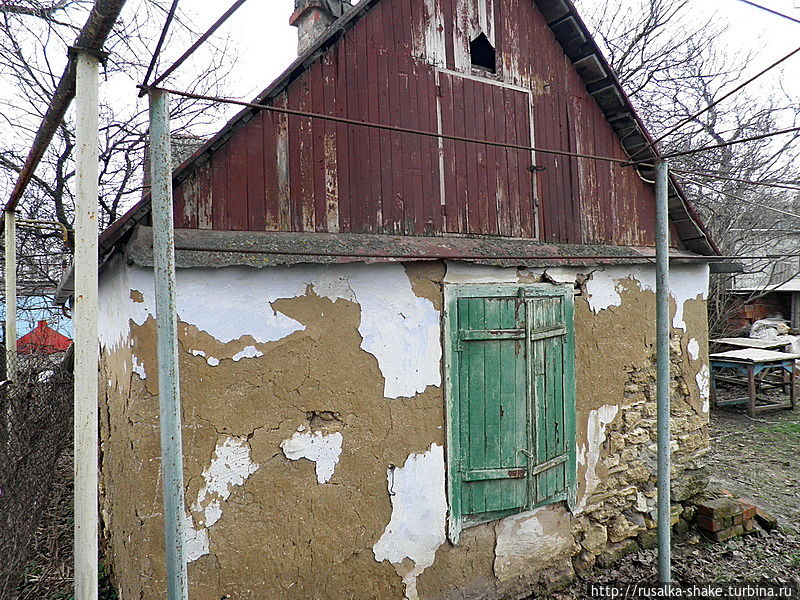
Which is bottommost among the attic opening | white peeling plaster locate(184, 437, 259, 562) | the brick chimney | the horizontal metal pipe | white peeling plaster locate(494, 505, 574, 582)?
white peeling plaster locate(494, 505, 574, 582)

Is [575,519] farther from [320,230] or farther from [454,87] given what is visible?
[454,87]

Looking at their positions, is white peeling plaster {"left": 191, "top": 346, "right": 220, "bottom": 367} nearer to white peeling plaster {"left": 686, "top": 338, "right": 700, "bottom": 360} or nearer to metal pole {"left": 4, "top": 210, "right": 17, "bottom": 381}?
metal pole {"left": 4, "top": 210, "right": 17, "bottom": 381}

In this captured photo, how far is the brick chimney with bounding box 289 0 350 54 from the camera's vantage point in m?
4.81

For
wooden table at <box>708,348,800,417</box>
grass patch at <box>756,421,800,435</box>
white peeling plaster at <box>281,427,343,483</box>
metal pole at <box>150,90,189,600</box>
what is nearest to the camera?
metal pole at <box>150,90,189,600</box>

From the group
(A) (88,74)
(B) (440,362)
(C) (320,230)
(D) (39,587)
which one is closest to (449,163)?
(C) (320,230)

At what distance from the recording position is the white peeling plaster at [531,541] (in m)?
4.57

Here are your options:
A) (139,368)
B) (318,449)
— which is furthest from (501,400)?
(139,368)

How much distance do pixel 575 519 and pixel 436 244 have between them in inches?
114

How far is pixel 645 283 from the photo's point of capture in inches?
219

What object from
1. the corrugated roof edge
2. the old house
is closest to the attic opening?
the old house

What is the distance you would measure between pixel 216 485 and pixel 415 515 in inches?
60.5

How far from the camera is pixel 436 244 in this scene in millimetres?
4246

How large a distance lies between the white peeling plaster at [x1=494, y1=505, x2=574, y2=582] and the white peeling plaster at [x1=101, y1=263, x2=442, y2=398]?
150cm

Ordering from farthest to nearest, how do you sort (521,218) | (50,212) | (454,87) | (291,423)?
(50,212), (521,218), (454,87), (291,423)
